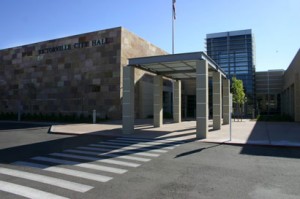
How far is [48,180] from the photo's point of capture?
22.2 feet

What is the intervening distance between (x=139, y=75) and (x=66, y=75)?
8.80 meters

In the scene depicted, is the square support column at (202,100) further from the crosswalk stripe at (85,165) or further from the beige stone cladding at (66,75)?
the beige stone cladding at (66,75)

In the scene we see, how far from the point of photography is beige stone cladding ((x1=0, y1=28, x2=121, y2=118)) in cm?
2972

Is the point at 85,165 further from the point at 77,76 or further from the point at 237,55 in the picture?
the point at 237,55

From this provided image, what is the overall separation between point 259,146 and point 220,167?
4970mm

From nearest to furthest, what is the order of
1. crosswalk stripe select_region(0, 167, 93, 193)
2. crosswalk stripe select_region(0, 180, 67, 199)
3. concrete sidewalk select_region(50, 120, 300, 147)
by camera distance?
crosswalk stripe select_region(0, 180, 67, 199) → crosswalk stripe select_region(0, 167, 93, 193) → concrete sidewalk select_region(50, 120, 300, 147)

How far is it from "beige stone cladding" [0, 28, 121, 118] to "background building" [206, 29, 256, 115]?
Answer: 2431 cm

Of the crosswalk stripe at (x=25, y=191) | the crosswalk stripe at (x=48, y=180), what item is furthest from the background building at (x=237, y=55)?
the crosswalk stripe at (x=25, y=191)

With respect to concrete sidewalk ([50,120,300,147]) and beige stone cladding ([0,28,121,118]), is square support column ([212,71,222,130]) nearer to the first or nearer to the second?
concrete sidewalk ([50,120,300,147])

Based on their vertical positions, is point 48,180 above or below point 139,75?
below

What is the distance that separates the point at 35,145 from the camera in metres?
12.7

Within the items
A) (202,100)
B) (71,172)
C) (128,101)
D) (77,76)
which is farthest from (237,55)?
(71,172)

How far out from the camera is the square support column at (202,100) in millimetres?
14703

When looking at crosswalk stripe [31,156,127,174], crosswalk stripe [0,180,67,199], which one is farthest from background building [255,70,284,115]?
crosswalk stripe [0,180,67,199]
